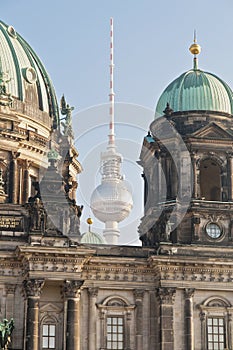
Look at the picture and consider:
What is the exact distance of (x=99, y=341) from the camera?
174ft

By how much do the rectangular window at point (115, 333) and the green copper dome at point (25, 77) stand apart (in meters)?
17.0

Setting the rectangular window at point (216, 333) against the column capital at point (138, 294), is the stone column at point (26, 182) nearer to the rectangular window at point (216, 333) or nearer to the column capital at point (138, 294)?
the column capital at point (138, 294)

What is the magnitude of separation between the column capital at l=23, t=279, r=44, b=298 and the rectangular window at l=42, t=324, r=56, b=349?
1.97 m

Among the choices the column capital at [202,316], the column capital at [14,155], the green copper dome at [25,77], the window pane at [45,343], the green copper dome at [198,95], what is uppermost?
the green copper dome at [25,77]

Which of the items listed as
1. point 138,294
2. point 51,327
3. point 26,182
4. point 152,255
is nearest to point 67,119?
point 26,182

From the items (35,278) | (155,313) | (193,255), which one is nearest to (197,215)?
(193,255)

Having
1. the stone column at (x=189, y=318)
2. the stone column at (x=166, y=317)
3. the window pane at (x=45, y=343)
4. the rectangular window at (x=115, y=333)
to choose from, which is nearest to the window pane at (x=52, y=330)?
the window pane at (x=45, y=343)

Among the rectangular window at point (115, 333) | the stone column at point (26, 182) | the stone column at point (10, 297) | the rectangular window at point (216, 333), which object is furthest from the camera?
the stone column at point (26, 182)

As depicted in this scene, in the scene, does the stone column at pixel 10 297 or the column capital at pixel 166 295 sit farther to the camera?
the column capital at pixel 166 295

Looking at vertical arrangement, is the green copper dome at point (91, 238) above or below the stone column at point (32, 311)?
above

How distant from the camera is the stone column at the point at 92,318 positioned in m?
53.0

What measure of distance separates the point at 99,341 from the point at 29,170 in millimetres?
13807

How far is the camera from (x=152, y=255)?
53625 millimetres

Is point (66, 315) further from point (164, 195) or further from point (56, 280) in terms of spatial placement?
point (164, 195)
